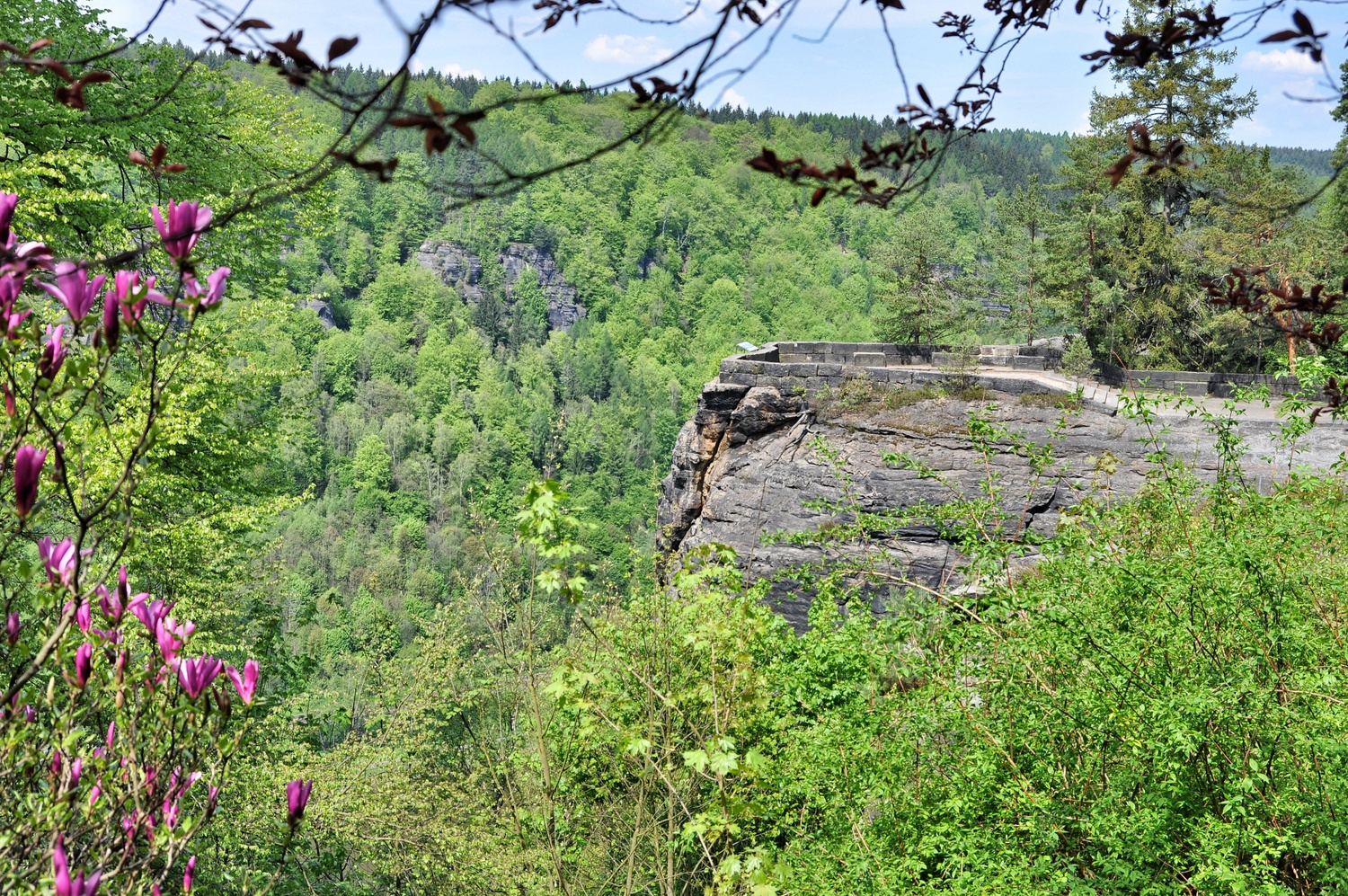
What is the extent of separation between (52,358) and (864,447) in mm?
12891

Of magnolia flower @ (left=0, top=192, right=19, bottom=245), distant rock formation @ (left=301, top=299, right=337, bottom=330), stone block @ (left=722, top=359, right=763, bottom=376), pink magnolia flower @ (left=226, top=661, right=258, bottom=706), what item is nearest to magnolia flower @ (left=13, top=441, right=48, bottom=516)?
magnolia flower @ (left=0, top=192, right=19, bottom=245)

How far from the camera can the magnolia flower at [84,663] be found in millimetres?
1799

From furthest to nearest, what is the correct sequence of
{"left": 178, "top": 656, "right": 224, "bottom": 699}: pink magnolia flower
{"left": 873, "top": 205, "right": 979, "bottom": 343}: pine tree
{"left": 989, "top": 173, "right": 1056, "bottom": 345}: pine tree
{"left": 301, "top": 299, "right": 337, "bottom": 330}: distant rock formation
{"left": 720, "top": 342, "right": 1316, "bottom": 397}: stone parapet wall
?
{"left": 301, "top": 299, "right": 337, "bottom": 330}: distant rock formation < {"left": 989, "top": 173, "right": 1056, "bottom": 345}: pine tree < {"left": 873, "top": 205, "right": 979, "bottom": 343}: pine tree < {"left": 720, "top": 342, "right": 1316, "bottom": 397}: stone parapet wall < {"left": 178, "top": 656, "right": 224, "bottom": 699}: pink magnolia flower

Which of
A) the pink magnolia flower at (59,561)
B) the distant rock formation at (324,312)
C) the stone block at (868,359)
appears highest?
the pink magnolia flower at (59,561)

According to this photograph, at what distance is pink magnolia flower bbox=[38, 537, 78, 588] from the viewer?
1750 millimetres

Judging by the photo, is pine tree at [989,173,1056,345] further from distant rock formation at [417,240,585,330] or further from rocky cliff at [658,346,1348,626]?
distant rock formation at [417,240,585,330]

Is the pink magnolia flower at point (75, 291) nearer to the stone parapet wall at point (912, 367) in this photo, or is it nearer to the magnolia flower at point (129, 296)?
the magnolia flower at point (129, 296)

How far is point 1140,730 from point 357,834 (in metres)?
7.34

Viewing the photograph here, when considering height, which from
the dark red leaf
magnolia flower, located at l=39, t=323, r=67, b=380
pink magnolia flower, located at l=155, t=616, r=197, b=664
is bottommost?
pink magnolia flower, located at l=155, t=616, r=197, b=664

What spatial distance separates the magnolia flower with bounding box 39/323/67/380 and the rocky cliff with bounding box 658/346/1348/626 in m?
10.4

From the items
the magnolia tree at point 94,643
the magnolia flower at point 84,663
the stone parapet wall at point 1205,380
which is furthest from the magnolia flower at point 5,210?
the stone parapet wall at point 1205,380

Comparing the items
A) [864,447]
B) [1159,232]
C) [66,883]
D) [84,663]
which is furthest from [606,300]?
[66,883]

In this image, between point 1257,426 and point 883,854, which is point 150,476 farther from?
point 1257,426

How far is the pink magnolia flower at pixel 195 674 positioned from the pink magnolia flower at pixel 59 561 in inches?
9.8
